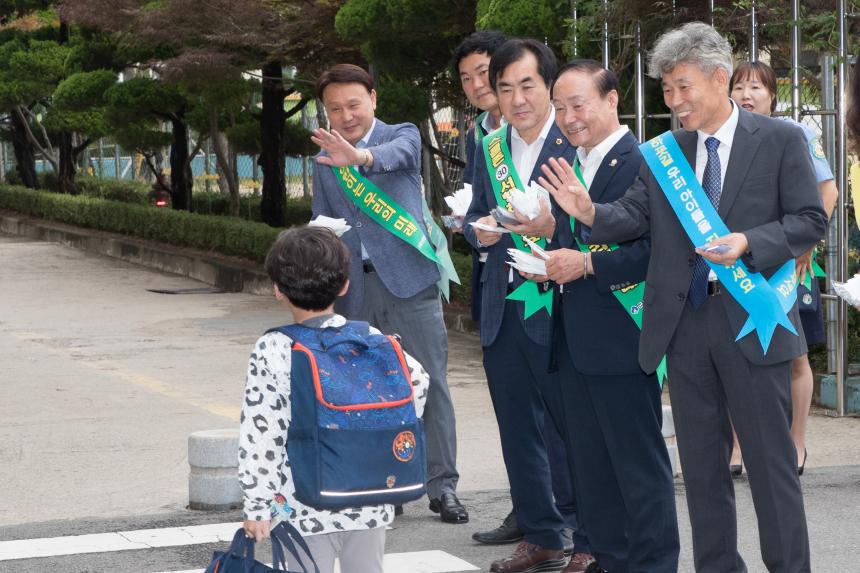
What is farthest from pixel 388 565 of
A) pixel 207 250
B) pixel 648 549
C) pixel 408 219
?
pixel 207 250

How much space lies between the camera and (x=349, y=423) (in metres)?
3.41

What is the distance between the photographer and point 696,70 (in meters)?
4.15

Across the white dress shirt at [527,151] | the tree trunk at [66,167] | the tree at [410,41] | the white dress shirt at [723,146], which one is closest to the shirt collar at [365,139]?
the white dress shirt at [527,151]

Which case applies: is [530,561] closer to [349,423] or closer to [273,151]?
[349,423]

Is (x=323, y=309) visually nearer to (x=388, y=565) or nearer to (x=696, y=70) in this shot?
(x=696, y=70)

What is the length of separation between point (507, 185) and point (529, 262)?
580mm

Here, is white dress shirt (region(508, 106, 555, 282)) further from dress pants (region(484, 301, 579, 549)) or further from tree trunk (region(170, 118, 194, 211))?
tree trunk (region(170, 118, 194, 211))

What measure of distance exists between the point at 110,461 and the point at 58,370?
348 cm

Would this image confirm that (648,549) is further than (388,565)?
No

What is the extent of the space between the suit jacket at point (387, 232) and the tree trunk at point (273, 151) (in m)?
12.7

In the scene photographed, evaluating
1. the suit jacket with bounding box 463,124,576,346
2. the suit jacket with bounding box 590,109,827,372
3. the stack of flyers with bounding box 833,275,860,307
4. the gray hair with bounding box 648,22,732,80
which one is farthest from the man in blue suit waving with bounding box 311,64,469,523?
the stack of flyers with bounding box 833,275,860,307

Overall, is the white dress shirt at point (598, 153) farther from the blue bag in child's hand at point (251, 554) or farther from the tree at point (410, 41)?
the tree at point (410, 41)

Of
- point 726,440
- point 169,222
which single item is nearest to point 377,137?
point 726,440

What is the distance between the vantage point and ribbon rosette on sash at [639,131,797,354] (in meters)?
4.10
